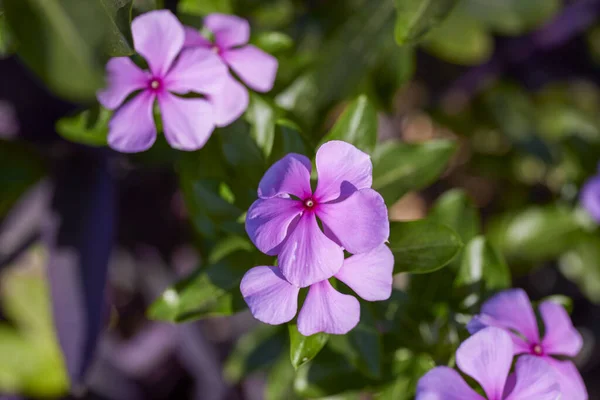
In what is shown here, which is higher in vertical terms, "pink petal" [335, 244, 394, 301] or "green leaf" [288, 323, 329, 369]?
"pink petal" [335, 244, 394, 301]

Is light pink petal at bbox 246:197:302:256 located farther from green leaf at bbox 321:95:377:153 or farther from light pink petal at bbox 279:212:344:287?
green leaf at bbox 321:95:377:153

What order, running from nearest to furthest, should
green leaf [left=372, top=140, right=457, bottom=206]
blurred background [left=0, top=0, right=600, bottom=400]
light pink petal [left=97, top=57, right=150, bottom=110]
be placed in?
light pink petal [left=97, top=57, right=150, bottom=110]
green leaf [left=372, top=140, right=457, bottom=206]
blurred background [left=0, top=0, right=600, bottom=400]

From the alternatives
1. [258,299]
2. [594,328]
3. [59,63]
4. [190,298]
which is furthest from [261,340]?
[594,328]

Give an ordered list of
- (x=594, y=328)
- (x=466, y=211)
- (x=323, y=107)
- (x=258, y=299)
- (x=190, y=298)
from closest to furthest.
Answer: (x=258, y=299)
(x=190, y=298)
(x=466, y=211)
(x=323, y=107)
(x=594, y=328)

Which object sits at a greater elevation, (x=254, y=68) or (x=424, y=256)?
(x=254, y=68)

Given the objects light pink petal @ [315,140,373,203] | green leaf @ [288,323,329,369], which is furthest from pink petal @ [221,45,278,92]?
green leaf @ [288,323,329,369]

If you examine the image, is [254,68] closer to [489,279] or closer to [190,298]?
[190,298]

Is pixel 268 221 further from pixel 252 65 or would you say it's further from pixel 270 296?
pixel 252 65
